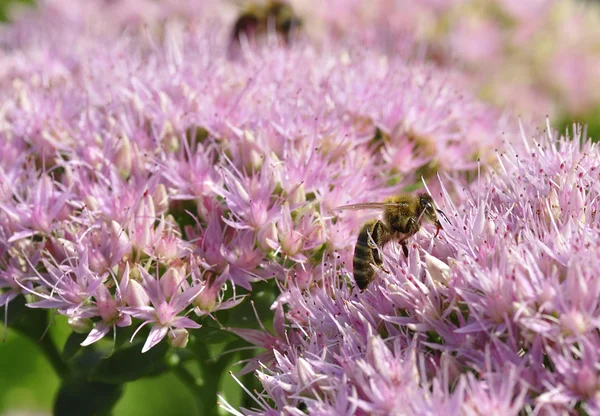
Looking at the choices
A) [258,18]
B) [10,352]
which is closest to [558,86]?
[258,18]

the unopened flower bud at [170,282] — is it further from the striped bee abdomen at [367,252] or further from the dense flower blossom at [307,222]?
the striped bee abdomen at [367,252]

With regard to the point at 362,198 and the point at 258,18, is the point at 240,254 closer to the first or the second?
the point at 362,198

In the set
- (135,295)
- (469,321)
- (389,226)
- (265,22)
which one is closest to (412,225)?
(389,226)

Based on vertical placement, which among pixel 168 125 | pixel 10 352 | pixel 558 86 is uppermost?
pixel 168 125

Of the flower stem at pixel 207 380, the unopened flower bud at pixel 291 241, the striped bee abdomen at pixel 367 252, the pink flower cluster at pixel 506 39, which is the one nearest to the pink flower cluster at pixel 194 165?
the unopened flower bud at pixel 291 241

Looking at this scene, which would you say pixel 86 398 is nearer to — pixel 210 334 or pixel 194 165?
pixel 210 334

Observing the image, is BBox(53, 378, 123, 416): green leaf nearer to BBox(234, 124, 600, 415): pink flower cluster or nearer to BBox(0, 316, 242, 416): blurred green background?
BBox(234, 124, 600, 415): pink flower cluster
